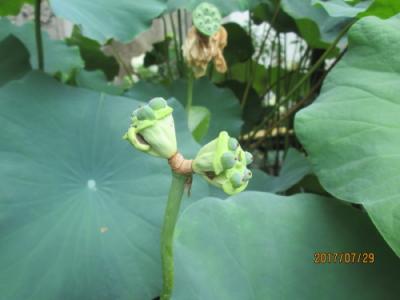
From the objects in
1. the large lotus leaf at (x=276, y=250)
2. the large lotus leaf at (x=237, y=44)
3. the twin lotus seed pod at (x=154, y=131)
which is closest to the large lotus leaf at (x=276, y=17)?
the large lotus leaf at (x=237, y=44)

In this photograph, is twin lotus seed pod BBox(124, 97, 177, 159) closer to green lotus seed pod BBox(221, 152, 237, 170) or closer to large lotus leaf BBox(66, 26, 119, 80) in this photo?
green lotus seed pod BBox(221, 152, 237, 170)

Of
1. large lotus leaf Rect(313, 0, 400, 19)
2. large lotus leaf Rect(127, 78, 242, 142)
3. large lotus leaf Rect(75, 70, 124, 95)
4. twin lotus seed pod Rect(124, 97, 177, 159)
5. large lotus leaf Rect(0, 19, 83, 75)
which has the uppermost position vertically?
large lotus leaf Rect(313, 0, 400, 19)

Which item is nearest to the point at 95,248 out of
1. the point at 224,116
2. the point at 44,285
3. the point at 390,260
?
the point at 44,285

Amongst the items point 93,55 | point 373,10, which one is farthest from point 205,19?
point 93,55

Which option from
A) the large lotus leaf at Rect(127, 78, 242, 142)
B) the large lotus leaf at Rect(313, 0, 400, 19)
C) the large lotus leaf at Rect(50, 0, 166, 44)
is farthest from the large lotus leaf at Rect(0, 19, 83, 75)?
the large lotus leaf at Rect(313, 0, 400, 19)

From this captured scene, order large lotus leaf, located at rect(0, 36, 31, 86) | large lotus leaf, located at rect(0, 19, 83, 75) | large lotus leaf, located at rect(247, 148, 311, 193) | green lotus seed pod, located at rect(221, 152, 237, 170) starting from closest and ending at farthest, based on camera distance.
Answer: green lotus seed pod, located at rect(221, 152, 237, 170) → large lotus leaf, located at rect(247, 148, 311, 193) → large lotus leaf, located at rect(0, 36, 31, 86) → large lotus leaf, located at rect(0, 19, 83, 75)

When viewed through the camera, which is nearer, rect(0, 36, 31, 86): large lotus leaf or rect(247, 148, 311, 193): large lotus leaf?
rect(247, 148, 311, 193): large lotus leaf
